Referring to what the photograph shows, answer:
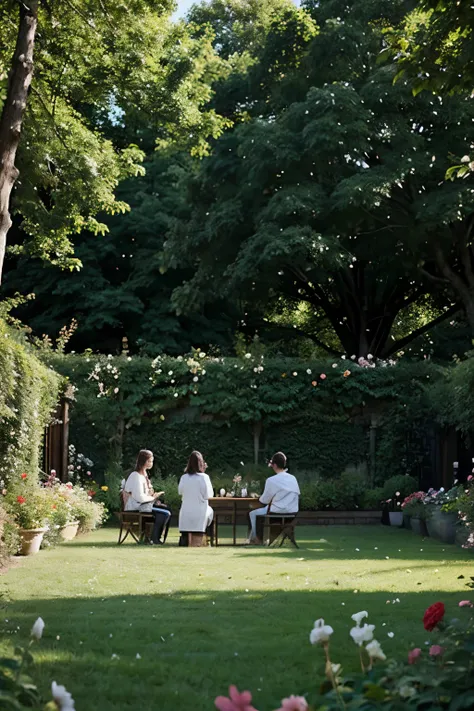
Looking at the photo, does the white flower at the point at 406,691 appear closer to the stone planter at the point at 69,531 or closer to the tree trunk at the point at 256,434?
the stone planter at the point at 69,531

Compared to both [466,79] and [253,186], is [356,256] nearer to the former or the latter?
[253,186]

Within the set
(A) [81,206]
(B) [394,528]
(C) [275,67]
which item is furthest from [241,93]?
(B) [394,528]

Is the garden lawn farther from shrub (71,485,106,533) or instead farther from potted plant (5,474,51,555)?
shrub (71,485,106,533)

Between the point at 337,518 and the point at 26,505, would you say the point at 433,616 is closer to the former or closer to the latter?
the point at 26,505

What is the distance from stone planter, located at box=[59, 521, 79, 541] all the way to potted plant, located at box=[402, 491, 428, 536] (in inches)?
228

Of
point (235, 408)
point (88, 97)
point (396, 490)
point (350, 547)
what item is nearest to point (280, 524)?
point (350, 547)

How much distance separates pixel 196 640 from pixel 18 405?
757 cm

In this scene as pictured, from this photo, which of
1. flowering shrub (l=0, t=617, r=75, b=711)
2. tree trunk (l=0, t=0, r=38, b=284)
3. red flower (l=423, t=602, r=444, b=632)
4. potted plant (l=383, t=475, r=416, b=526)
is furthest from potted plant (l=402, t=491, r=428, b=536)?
flowering shrub (l=0, t=617, r=75, b=711)

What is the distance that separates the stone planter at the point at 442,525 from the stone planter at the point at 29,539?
6.35 metres

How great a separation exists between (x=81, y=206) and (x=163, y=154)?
850 cm

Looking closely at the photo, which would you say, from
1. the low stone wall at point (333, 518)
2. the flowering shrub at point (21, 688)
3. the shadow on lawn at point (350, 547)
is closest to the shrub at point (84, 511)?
the shadow on lawn at point (350, 547)

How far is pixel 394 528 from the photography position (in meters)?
20.1

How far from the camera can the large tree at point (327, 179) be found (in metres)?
24.0

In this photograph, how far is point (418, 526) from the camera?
18578 mm
